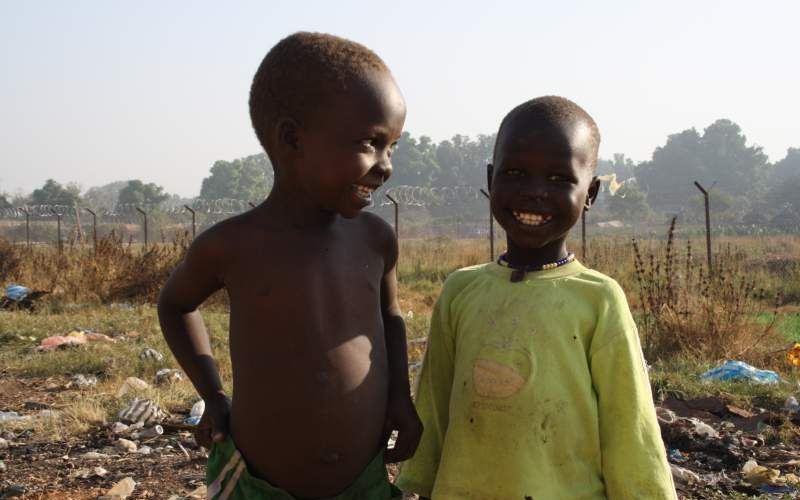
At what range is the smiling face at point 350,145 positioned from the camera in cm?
166

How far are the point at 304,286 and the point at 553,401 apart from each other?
0.59m

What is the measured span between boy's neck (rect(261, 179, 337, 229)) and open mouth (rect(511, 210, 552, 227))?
1.43 feet

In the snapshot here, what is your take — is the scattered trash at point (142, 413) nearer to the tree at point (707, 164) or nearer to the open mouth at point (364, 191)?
→ the open mouth at point (364, 191)

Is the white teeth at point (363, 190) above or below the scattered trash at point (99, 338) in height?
above

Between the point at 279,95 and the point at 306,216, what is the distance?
271 mm

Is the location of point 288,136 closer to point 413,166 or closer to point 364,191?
point 364,191

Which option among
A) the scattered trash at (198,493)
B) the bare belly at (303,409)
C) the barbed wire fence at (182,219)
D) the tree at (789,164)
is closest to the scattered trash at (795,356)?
the scattered trash at (198,493)

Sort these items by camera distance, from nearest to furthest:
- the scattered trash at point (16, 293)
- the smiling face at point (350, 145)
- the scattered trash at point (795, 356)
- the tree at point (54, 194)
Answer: the smiling face at point (350, 145) → the scattered trash at point (795, 356) → the scattered trash at point (16, 293) → the tree at point (54, 194)

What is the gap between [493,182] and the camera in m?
1.86

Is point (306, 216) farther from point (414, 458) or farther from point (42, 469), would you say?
point (42, 469)

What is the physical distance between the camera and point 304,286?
1739 mm

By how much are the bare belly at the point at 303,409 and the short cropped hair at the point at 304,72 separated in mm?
476

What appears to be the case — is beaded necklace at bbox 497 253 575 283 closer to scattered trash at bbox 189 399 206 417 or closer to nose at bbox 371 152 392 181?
nose at bbox 371 152 392 181

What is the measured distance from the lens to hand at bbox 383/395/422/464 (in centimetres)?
187
